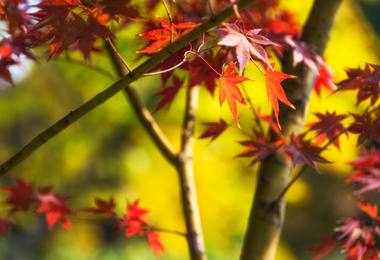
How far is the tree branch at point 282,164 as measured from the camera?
33.4 inches

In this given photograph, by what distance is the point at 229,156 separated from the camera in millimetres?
3947

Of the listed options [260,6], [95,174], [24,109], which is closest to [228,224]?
[95,174]

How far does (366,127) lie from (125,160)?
12.1ft

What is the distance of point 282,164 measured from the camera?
0.88 m

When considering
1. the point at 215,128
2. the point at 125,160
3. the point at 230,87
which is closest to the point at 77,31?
the point at 230,87

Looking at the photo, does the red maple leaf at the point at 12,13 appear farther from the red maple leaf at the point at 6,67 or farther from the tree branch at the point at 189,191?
the tree branch at the point at 189,191

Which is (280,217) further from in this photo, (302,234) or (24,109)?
(302,234)

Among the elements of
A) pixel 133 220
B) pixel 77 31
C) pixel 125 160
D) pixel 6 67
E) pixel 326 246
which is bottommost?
pixel 326 246

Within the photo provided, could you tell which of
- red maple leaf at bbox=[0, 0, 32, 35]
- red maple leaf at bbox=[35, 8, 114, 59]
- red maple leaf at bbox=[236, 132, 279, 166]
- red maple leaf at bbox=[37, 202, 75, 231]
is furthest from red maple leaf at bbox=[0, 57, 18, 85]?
red maple leaf at bbox=[236, 132, 279, 166]

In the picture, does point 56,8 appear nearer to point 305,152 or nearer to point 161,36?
point 161,36

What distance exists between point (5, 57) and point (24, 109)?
13.9ft

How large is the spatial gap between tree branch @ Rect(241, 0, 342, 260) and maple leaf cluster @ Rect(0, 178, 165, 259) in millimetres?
279

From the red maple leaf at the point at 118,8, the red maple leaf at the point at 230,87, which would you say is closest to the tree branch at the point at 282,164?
the red maple leaf at the point at 230,87

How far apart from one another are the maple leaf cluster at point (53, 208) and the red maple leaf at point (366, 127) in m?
0.56
